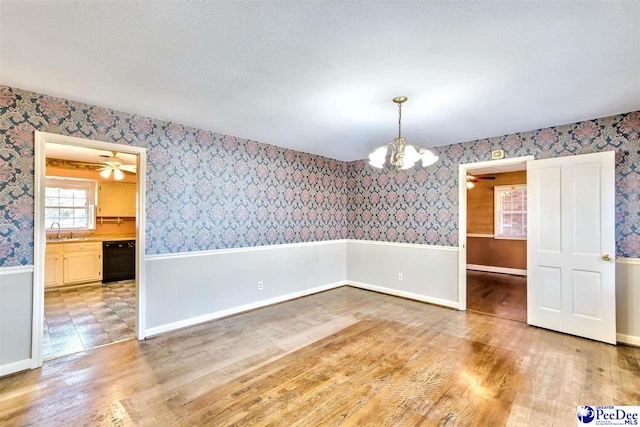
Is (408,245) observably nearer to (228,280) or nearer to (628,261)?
(628,261)

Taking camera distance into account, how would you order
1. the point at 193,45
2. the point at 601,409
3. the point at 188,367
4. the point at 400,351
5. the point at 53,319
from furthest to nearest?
the point at 53,319 < the point at 400,351 < the point at 188,367 < the point at 601,409 < the point at 193,45

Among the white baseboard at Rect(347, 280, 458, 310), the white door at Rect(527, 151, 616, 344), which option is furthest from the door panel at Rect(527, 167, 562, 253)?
the white baseboard at Rect(347, 280, 458, 310)

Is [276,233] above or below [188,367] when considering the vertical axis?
above

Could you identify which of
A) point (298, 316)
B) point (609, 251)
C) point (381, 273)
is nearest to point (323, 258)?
point (381, 273)

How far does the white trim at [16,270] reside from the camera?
2.65 metres

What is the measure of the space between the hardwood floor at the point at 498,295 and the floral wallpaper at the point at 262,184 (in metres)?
1.15

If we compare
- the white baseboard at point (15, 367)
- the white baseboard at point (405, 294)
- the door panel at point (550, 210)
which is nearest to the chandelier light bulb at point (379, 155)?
the door panel at point (550, 210)

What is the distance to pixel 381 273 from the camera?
18.1ft

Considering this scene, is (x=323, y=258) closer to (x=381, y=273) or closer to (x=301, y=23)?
(x=381, y=273)

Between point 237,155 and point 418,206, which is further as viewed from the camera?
point 418,206

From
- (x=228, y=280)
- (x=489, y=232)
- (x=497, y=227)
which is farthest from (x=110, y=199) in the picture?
(x=497, y=227)

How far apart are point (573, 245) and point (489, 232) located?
4238 mm

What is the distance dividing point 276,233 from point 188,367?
8.20ft

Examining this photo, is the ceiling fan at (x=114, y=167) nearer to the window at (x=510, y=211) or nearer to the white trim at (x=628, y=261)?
the white trim at (x=628, y=261)
